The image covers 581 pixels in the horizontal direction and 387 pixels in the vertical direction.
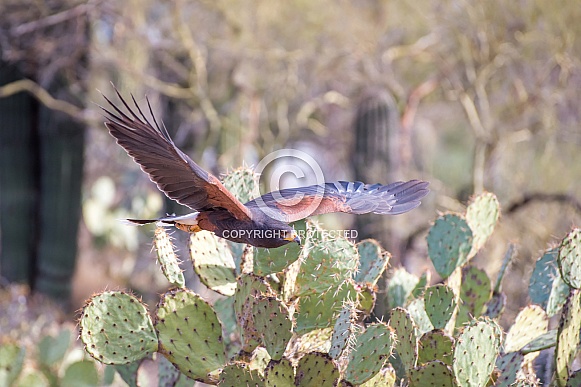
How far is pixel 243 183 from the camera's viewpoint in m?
2.34

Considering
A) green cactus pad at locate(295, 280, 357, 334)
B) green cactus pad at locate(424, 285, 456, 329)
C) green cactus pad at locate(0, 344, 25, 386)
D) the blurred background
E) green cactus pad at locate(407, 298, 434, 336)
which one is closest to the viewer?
green cactus pad at locate(295, 280, 357, 334)

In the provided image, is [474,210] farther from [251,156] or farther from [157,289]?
[251,156]

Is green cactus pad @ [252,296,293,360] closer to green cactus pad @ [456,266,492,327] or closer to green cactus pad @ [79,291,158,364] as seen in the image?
green cactus pad @ [79,291,158,364]

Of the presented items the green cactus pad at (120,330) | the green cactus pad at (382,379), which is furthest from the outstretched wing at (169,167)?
the green cactus pad at (382,379)

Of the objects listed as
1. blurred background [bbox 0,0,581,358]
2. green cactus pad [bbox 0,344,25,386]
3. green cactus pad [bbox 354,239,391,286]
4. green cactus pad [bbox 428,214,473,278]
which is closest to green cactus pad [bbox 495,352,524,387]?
green cactus pad [bbox 428,214,473,278]

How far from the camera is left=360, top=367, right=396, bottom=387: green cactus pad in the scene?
1.95 m

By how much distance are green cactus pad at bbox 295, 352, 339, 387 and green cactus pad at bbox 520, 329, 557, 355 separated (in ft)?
2.46

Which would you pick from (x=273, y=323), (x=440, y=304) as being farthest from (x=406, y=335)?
(x=273, y=323)

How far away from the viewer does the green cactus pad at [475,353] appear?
6.14 ft

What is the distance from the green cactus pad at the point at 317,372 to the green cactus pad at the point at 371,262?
1.38 feet

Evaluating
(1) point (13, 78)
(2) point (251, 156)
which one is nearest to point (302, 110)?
(2) point (251, 156)

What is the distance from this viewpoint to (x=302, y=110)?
8.68 metres

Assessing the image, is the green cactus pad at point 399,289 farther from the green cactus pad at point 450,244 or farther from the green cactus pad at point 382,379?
the green cactus pad at point 382,379

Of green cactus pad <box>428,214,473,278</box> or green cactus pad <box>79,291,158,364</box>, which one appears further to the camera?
green cactus pad <box>428,214,473,278</box>
